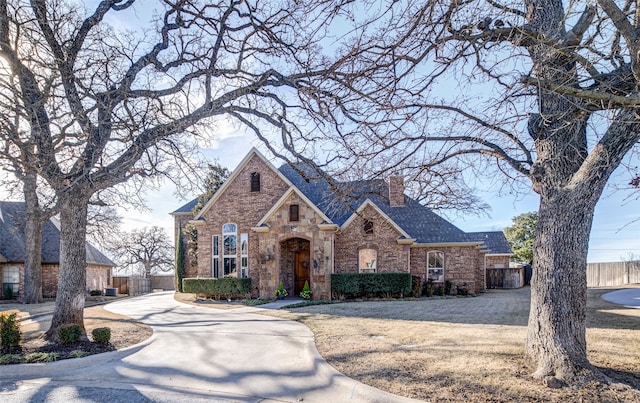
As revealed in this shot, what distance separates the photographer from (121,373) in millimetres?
6406

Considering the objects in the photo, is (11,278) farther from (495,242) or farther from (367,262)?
(495,242)

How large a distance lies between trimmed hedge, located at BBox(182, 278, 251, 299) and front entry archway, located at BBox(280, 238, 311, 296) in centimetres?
210

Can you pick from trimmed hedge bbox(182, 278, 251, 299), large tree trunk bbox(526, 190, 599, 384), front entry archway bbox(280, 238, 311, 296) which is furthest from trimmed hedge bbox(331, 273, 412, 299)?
large tree trunk bbox(526, 190, 599, 384)

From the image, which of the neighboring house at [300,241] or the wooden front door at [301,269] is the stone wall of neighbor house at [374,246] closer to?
the neighboring house at [300,241]

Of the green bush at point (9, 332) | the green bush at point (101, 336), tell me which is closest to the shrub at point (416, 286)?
the green bush at point (101, 336)

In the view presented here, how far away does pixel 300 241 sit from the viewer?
20.9m

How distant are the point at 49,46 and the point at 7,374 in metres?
6.77

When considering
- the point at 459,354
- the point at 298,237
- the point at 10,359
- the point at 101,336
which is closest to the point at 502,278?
the point at 298,237

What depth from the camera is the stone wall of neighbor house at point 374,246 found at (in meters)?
20.2

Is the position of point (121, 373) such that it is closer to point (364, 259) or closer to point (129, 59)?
point (129, 59)

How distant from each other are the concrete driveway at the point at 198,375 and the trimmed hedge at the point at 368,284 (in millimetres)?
10105

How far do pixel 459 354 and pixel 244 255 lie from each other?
1546cm

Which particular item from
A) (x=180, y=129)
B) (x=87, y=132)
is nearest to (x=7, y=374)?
(x=87, y=132)

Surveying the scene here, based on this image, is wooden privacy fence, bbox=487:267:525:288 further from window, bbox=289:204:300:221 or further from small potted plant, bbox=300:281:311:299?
window, bbox=289:204:300:221
